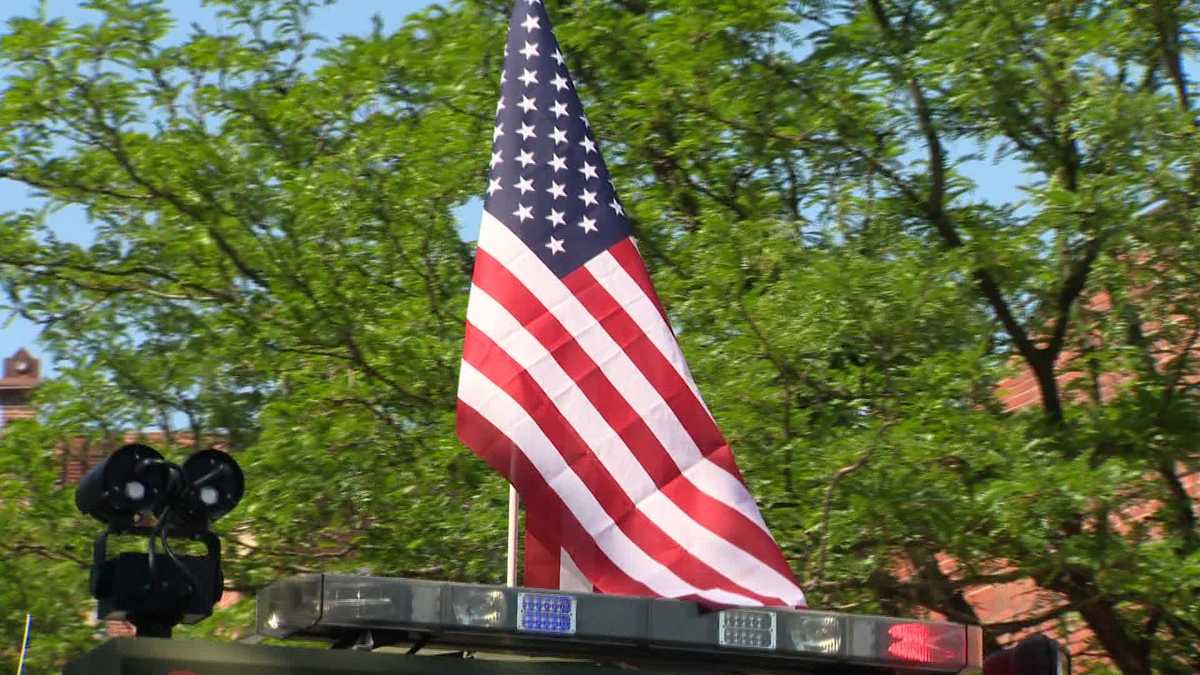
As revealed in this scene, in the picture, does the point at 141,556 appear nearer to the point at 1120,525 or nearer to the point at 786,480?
the point at 786,480

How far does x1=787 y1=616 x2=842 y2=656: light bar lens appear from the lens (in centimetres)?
506

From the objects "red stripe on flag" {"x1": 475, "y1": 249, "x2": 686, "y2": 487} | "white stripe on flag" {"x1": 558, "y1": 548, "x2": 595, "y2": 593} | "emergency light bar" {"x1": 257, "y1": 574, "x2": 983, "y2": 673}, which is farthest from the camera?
"red stripe on flag" {"x1": 475, "y1": 249, "x2": 686, "y2": 487}

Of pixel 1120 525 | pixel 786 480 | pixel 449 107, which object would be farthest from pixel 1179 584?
pixel 449 107

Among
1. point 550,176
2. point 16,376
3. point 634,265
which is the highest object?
point 16,376

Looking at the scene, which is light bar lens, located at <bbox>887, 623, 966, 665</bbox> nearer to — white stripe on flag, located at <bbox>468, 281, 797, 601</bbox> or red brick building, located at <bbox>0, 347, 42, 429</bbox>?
white stripe on flag, located at <bbox>468, 281, 797, 601</bbox>

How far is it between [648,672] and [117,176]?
9008 millimetres

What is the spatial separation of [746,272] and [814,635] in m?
6.74

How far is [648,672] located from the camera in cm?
497

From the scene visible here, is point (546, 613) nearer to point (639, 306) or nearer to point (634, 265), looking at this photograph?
point (639, 306)

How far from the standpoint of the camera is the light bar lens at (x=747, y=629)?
5004 mm

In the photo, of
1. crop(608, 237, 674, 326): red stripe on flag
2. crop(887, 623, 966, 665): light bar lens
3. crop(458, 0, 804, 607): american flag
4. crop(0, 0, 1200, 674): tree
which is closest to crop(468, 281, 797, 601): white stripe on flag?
crop(458, 0, 804, 607): american flag

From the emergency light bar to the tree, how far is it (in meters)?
5.44

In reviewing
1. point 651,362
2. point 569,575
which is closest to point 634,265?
point 651,362

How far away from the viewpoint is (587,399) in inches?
284
